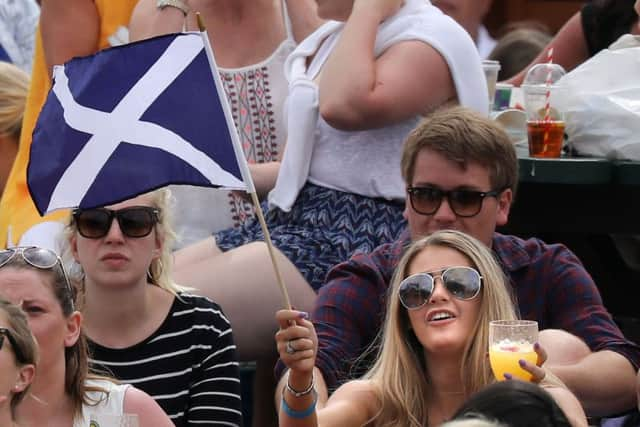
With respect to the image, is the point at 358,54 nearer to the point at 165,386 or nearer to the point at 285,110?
the point at 285,110

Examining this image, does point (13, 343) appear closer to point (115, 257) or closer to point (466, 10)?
point (115, 257)

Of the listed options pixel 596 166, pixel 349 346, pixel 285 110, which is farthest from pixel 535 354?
pixel 285 110

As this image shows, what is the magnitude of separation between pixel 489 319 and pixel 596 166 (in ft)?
4.25

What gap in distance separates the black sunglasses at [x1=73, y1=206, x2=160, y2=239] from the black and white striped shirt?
0.27m

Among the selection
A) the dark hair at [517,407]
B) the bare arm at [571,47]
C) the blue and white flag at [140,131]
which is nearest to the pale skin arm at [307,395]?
the blue and white flag at [140,131]

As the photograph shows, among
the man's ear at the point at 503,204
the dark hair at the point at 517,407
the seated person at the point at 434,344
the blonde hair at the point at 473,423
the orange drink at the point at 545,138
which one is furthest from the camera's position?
the orange drink at the point at 545,138

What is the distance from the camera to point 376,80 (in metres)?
5.17

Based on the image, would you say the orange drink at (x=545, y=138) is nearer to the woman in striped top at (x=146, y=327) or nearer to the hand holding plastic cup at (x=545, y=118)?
the hand holding plastic cup at (x=545, y=118)

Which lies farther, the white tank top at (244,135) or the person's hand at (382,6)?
the white tank top at (244,135)

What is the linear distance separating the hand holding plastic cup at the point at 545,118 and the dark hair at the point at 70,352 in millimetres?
1922

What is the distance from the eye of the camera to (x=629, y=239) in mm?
6469

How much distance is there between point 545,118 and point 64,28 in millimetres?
1784

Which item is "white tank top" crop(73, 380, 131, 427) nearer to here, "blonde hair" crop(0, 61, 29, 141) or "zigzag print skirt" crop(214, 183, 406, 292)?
"zigzag print skirt" crop(214, 183, 406, 292)

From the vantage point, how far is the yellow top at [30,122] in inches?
230
